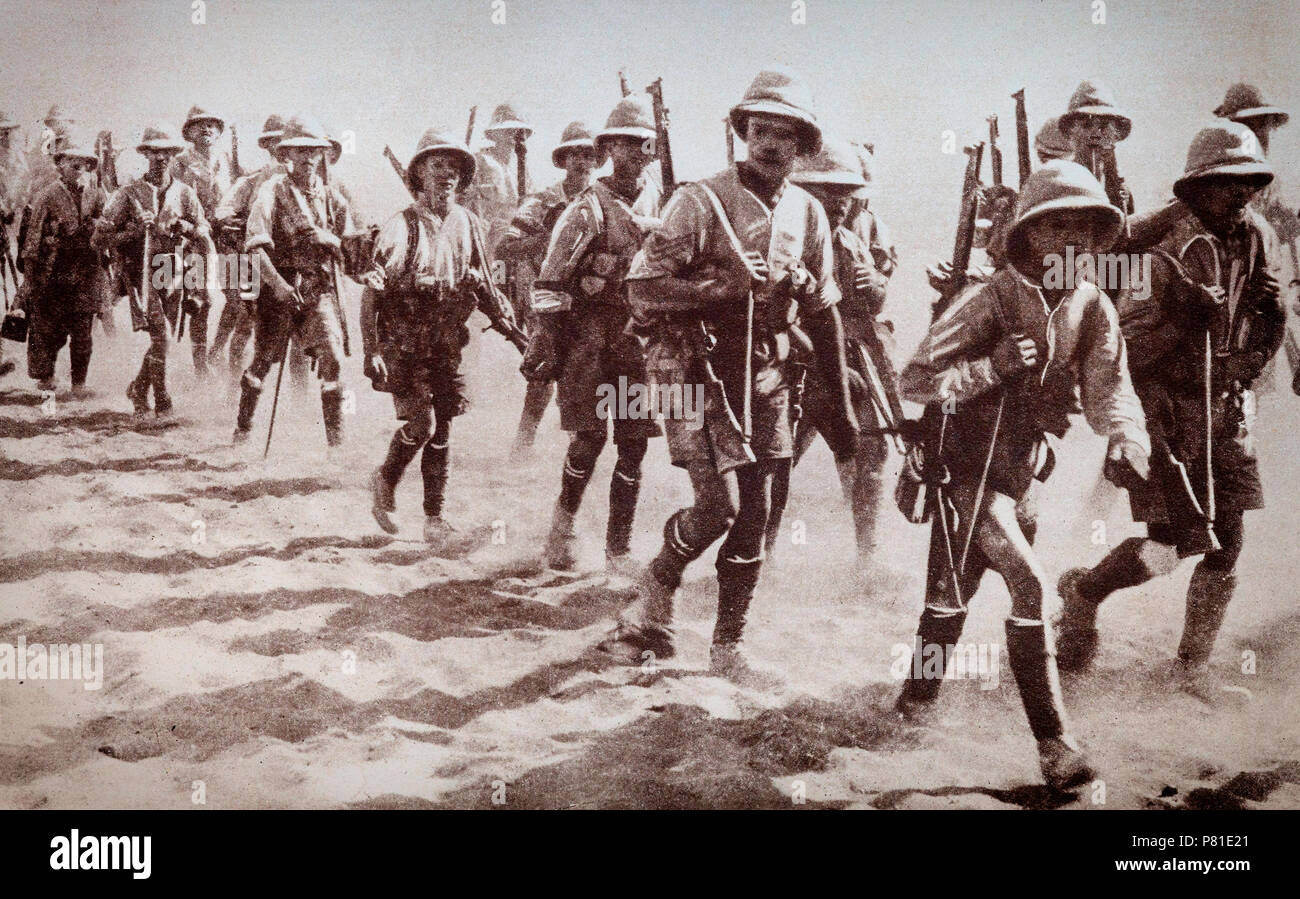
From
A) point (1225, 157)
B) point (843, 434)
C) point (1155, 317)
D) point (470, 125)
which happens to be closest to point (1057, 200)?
point (1155, 317)

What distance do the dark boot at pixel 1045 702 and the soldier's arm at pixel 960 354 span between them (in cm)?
82

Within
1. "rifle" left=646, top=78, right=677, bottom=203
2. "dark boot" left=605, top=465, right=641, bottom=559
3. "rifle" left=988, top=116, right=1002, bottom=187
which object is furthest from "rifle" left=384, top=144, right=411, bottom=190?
"rifle" left=988, top=116, right=1002, bottom=187

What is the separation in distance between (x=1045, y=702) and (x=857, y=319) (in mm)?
1513

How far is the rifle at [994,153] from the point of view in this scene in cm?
436

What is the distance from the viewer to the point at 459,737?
4.14 m

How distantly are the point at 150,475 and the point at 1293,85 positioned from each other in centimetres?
463

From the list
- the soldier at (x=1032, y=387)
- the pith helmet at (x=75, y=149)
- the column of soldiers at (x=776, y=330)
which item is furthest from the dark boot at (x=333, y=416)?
the soldier at (x=1032, y=387)

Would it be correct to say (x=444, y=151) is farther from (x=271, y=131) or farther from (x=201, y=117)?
(x=201, y=117)

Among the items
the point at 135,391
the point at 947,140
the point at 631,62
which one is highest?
the point at 631,62

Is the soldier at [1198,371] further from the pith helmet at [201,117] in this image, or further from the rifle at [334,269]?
the pith helmet at [201,117]

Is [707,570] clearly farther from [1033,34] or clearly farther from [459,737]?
[1033,34]

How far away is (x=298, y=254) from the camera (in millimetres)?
4523

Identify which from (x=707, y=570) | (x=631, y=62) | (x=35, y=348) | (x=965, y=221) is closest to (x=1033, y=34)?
(x=965, y=221)
